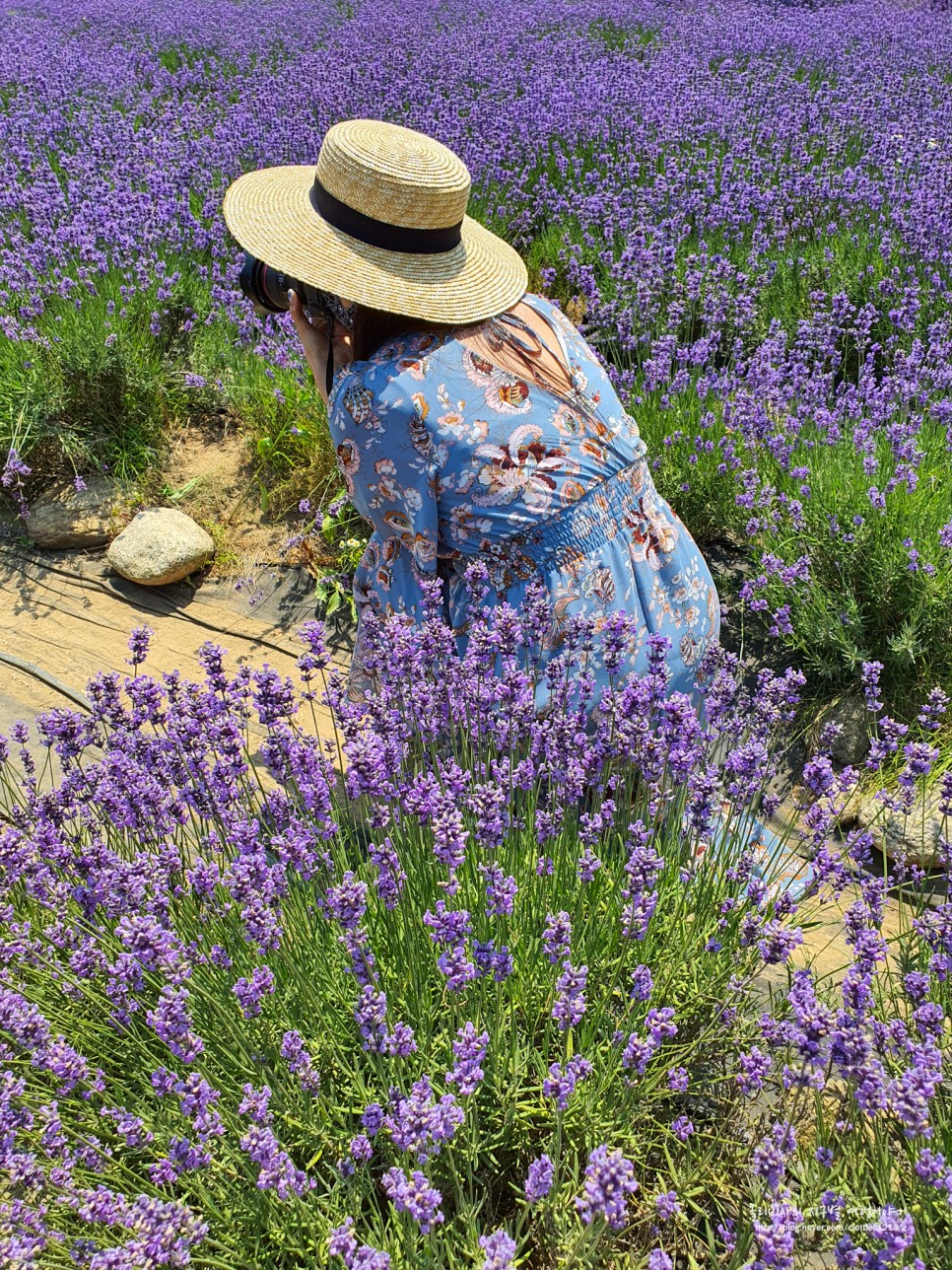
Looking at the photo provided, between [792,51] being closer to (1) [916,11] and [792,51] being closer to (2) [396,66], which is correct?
(2) [396,66]

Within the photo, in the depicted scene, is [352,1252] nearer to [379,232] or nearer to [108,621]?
[379,232]

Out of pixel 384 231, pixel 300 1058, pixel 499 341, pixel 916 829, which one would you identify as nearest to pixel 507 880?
pixel 300 1058

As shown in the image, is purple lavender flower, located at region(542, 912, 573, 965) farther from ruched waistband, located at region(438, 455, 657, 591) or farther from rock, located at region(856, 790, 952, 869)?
rock, located at region(856, 790, 952, 869)

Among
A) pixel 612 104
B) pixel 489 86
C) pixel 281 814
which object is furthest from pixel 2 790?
pixel 489 86

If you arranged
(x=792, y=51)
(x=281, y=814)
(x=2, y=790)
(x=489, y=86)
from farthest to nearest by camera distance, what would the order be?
(x=792, y=51) → (x=489, y=86) → (x=2, y=790) → (x=281, y=814)

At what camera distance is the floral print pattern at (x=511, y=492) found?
212 centimetres

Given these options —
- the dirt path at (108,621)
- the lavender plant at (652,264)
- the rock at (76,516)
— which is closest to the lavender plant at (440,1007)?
the lavender plant at (652,264)

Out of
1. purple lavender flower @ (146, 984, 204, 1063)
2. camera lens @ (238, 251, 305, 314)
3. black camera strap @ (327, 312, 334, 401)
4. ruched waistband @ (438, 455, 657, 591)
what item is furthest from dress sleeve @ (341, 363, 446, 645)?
purple lavender flower @ (146, 984, 204, 1063)

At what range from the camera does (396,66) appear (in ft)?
25.2

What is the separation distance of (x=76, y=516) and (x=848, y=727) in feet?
11.0

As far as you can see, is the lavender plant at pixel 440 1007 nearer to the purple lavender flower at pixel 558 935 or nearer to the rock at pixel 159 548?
the purple lavender flower at pixel 558 935

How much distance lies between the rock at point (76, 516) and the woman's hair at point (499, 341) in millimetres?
2462

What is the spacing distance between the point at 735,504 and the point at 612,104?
443 centimetres

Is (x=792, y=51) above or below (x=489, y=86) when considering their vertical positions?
above
